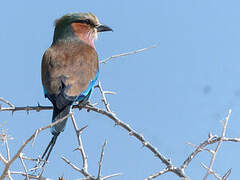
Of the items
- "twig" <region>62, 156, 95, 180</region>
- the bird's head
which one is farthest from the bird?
"twig" <region>62, 156, 95, 180</region>

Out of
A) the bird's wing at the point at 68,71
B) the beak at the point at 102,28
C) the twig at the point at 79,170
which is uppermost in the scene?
the beak at the point at 102,28

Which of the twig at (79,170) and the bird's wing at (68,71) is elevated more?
the bird's wing at (68,71)

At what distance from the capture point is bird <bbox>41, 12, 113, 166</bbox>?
360cm

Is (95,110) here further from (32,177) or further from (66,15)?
(66,15)

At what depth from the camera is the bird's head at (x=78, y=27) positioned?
191 inches

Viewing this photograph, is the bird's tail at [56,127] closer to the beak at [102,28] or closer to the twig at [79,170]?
the twig at [79,170]

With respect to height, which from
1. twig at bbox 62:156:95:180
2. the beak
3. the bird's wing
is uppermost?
the beak

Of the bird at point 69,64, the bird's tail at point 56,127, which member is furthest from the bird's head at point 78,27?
the bird's tail at point 56,127

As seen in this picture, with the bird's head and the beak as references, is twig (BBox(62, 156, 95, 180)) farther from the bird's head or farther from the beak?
the beak

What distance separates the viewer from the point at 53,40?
4918mm

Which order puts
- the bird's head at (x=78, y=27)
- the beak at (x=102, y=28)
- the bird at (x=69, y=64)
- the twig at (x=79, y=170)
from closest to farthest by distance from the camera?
the twig at (x=79, y=170) → the bird at (x=69, y=64) → the bird's head at (x=78, y=27) → the beak at (x=102, y=28)

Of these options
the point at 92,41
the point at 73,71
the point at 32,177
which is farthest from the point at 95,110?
the point at 92,41

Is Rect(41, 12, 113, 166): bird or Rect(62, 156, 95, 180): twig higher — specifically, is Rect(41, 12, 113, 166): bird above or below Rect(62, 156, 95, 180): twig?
above

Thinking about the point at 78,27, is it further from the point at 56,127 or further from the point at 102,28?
the point at 56,127
